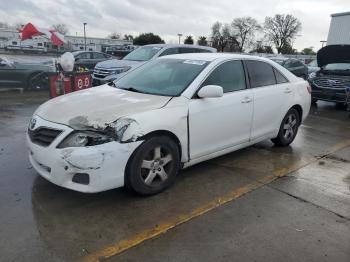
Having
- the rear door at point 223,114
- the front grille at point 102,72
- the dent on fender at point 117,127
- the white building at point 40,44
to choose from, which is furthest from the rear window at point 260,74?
the white building at point 40,44

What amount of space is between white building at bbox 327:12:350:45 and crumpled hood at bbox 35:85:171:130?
18207mm

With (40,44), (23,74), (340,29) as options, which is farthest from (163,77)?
(40,44)

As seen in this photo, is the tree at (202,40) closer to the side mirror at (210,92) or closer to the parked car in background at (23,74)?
the parked car in background at (23,74)

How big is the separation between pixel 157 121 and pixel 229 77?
5.08 ft

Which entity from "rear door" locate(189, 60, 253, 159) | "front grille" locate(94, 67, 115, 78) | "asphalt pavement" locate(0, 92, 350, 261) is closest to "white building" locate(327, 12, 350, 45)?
"front grille" locate(94, 67, 115, 78)

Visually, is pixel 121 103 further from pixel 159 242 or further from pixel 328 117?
pixel 328 117

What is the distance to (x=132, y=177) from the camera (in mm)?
3707

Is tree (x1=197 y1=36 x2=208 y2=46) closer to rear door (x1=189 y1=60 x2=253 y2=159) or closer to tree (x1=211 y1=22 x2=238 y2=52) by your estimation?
tree (x1=211 y1=22 x2=238 y2=52)

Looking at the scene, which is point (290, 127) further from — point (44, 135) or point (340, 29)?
point (340, 29)

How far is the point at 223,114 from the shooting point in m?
4.56

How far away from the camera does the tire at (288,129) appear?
5.90 metres

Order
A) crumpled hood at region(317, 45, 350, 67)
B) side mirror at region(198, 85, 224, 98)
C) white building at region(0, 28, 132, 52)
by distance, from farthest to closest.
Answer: white building at region(0, 28, 132, 52) → crumpled hood at region(317, 45, 350, 67) → side mirror at region(198, 85, 224, 98)

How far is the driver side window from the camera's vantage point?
4.62 metres

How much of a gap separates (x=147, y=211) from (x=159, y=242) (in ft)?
1.92
